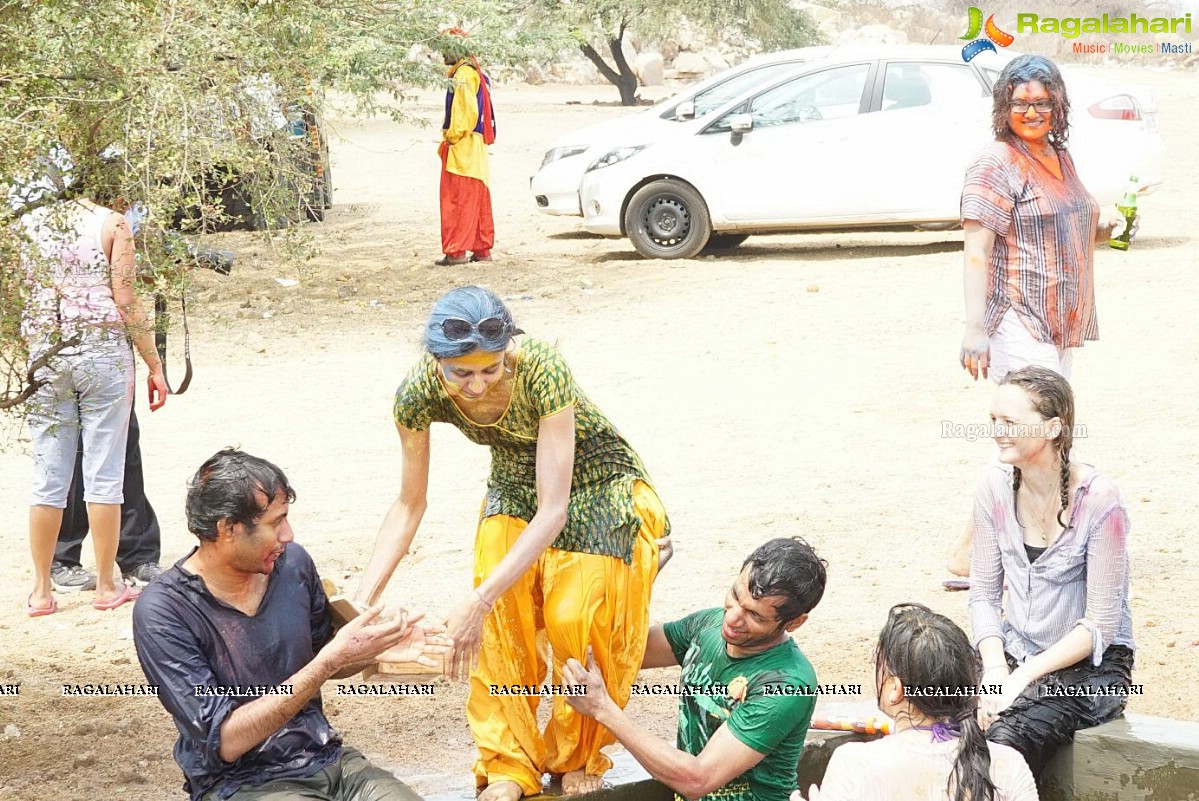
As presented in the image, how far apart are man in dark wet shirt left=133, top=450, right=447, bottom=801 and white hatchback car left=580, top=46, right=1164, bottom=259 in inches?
363

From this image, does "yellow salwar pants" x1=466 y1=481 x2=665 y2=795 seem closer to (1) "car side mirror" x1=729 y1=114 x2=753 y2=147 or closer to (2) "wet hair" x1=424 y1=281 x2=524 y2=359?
(2) "wet hair" x1=424 y1=281 x2=524 y2=359

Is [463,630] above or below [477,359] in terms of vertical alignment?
below

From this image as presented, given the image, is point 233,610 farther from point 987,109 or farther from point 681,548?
point 987,109

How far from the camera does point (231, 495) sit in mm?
3439

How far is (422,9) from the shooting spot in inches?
425

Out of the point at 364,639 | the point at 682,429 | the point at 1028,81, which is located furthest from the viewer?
the point at 682,429

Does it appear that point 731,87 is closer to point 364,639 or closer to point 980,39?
point 980,39

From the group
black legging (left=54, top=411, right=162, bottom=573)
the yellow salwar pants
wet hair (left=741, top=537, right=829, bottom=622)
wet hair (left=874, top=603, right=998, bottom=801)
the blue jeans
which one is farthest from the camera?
black legging (left=54, top=411, right=162, bottom=573)

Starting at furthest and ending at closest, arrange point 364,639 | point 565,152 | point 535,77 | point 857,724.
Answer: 1. point 535,77
2. point 565,152
3. point 857,724
4. point 364,639

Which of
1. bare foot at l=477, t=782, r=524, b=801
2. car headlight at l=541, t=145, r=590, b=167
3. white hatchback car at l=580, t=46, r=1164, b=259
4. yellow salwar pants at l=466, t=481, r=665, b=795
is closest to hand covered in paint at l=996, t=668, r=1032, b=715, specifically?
yellow salwar pants at l=466, t=481, r=665, b=795

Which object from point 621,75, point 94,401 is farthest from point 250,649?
point 621,75

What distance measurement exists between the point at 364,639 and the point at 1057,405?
1.98 metres

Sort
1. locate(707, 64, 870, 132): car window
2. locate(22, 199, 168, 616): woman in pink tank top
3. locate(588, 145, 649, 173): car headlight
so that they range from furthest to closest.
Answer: locate(588, 145, 649, 173): car headlight < locate(707, 64, 870, 132): car window < locate(22, 199, 168, 616): woman in pink tank top

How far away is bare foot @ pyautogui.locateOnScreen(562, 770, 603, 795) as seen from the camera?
3934 millimetres
